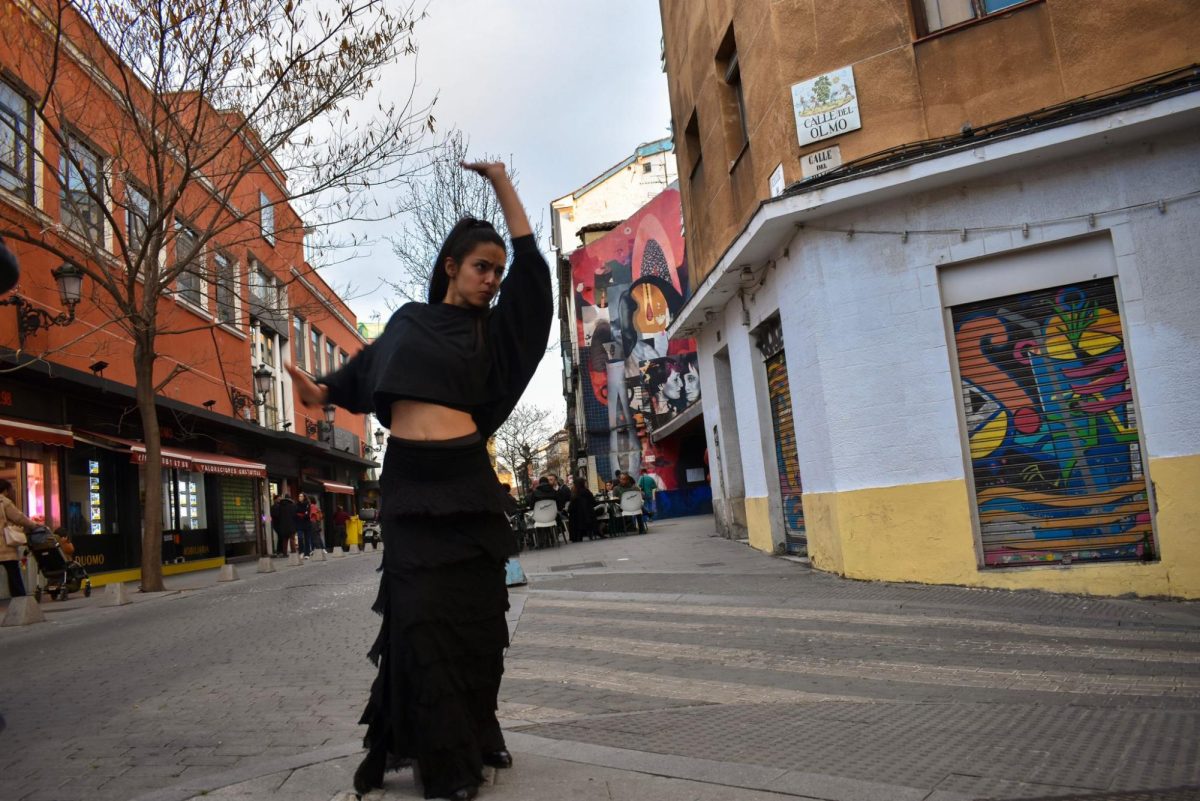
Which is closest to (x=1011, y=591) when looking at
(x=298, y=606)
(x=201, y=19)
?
(x=298, y=606)

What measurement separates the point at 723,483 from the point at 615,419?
22194mm

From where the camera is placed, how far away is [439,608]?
283 centimetres

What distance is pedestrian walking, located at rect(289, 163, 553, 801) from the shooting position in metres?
2.81

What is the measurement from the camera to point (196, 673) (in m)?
5.81

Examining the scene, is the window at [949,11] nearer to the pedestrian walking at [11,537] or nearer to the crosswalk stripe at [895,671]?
the crosswalk stripe at [895,671]

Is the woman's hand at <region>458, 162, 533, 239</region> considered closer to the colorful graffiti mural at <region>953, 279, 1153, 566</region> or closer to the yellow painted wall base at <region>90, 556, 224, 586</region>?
the colorful graffiti mural at <region>953, 279, 1153, 566</region>

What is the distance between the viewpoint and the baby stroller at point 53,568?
1238cm

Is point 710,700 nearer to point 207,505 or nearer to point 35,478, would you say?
point 35,478

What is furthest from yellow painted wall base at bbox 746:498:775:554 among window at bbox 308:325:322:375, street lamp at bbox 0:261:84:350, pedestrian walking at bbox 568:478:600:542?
window at bbox 308:325:322:375

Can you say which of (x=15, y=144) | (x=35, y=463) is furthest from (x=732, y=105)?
(x=35, y=463)

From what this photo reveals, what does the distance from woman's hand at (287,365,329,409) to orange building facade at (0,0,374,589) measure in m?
7.38

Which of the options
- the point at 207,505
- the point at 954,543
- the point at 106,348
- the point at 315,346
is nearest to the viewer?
the point at 954,543

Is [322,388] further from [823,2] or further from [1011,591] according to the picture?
[823,2]

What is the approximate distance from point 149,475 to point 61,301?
11.0 feet
